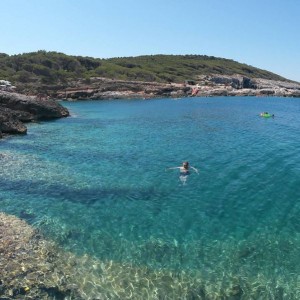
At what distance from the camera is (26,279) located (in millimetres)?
14320

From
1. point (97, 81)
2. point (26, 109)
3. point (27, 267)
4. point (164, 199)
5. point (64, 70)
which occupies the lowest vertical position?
point (27, 267)

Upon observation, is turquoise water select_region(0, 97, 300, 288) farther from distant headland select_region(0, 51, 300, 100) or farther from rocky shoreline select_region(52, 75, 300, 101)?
distant headland select_region(0, 51, 300, 100)

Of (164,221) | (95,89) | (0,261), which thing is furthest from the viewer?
(95,89)

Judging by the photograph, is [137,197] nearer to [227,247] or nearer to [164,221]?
[164,221]

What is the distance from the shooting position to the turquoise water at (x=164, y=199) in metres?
16.7

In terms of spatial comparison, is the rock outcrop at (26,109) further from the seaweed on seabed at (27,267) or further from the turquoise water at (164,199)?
the seaweed on seabed at (27,267)

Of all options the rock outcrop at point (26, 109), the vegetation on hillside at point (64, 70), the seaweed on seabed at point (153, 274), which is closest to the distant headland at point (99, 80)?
the vegetation on hillside at point (64, 70)

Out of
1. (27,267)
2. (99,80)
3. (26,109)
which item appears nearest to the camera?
(27,267)

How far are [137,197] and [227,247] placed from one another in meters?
8.00

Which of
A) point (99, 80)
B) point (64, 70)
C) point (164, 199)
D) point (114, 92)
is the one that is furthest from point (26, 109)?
point (64, 70)

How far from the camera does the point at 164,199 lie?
2308 centimetres

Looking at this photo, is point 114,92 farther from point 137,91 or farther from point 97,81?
point 97,81

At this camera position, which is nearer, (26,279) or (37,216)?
(26,279)

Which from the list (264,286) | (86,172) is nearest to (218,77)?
(86,172)
